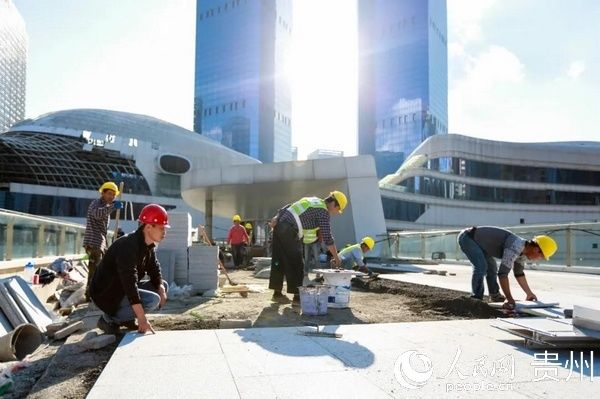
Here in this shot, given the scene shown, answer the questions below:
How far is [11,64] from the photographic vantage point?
9956 cm

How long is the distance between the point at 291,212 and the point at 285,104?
142m

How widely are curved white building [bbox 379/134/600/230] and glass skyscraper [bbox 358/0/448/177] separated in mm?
54153

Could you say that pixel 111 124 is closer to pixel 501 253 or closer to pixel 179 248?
pixel 179 248

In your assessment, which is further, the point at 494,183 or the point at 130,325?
the point at 494,183

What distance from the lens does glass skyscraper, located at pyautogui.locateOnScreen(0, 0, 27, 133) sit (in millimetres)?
92375

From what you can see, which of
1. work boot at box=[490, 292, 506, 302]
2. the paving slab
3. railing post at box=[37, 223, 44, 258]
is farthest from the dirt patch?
railing post at box=[37, 223, 44, 258]

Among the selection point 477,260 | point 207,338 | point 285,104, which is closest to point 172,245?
point 207,338

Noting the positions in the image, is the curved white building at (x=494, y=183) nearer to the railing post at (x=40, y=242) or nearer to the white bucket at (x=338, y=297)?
the railing post at (x=40, y=242)

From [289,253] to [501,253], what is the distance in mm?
2808

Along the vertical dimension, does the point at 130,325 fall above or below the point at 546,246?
below

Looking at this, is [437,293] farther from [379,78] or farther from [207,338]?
[379,78]

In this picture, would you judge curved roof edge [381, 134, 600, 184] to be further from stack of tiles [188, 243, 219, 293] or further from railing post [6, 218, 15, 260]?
railing post [6, 218, 15, 260]

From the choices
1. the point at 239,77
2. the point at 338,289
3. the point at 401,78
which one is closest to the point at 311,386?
the point at 338,289

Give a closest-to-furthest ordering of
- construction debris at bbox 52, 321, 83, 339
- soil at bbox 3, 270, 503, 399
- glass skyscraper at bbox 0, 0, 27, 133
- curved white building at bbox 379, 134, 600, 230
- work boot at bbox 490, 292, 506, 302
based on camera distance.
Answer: soil at bbox 3, 270, 503, 399 → construction debris at bbox 52, 321, 83, 339 → work boot at bbox 490, 292, 506, 302 → curved white building at bbox 379, 134, 600, 230 → glass skyscraper at bbox 0, 0, 27, 133
